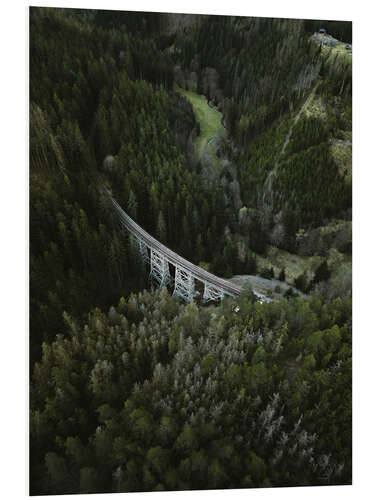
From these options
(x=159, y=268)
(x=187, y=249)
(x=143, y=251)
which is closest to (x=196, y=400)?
(x=159, y=268)

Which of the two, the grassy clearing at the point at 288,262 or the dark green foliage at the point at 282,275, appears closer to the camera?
the grassy clearing at the point at 288,262

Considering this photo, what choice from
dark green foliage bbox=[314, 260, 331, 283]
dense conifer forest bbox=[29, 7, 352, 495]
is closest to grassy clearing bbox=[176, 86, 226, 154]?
dense conifer forest bbox=[29, 7, 352, 495]

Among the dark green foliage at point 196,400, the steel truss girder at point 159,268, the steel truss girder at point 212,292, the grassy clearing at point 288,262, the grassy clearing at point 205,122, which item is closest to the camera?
the dark green foliage at point 196,400

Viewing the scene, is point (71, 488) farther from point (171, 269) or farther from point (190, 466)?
point (171, 269)

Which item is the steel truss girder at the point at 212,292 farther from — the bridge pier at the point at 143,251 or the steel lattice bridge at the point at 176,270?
the bridge pier at the point at 143,251

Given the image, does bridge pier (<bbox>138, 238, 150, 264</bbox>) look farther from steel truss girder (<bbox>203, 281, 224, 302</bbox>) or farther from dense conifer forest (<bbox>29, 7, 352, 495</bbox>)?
steel truss girder (<bbox>203, 281, 224, 302</bbox>)

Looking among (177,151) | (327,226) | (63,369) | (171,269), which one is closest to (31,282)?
(63,369)

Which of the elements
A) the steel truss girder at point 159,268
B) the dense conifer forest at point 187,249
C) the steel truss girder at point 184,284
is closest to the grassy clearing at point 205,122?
the dense conifer forest at point 187,249
